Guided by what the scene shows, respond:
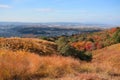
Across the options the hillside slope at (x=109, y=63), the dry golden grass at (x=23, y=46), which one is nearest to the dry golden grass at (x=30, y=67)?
the hillside slope at (x=109, y=63)

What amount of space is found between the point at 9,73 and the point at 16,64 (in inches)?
29.2

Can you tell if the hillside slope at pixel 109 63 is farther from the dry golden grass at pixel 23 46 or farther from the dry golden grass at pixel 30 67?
the dry golden grass at pixel 23 46

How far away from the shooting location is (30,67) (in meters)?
9.83

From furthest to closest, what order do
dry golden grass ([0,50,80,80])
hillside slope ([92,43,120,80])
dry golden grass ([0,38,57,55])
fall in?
dry golden grass ([0,38,57,55]) < hillside slope ([92,43,120,80]) < dry golden grass ([0,50,80,80])

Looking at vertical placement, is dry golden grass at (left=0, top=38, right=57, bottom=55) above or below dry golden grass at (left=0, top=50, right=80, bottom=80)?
below

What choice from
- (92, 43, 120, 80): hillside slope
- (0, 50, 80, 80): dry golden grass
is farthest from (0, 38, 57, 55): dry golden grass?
(0, 50, 80, 80): dry golden grass

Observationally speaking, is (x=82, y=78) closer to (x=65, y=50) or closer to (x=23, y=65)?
(x=23, y=65)

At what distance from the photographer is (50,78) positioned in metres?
9.41

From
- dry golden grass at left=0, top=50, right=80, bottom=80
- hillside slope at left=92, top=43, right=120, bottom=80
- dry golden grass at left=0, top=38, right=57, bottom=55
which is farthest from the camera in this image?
dry golden grass at left=0, top=38, right=57, bottom=55

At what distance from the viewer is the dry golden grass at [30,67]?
890cm

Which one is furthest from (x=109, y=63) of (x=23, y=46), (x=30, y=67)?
(x=30, y=67)

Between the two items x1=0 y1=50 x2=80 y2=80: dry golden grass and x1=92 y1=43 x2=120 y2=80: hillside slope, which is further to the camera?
x1=92 y1=43 x2=120 y2=80: hillside slope

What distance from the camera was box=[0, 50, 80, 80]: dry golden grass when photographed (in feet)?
29.2

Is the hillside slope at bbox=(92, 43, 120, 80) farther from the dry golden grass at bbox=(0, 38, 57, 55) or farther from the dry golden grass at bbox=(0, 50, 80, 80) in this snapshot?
the dry golden grass at bbox=(0, 38, 57, 55)
